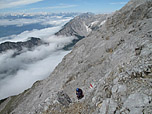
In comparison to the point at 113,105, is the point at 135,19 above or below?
above

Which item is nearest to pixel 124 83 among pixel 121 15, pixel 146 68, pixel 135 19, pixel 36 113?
pixel 146 68

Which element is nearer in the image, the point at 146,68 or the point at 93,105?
the point at 146,68

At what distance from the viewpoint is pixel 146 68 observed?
1221 centimetres

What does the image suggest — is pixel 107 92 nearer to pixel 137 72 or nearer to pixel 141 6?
pixel 137 72

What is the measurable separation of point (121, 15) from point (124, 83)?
139ft

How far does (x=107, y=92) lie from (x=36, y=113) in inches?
510

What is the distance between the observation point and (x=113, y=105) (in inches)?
429

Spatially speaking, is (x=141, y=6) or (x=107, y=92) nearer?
(x=107, y=92)

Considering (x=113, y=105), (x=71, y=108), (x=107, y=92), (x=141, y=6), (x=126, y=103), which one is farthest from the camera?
(x=141, y=6)

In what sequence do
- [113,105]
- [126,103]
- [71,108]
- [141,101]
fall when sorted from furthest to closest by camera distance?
1. [71,108]
2. [113,105]
3. [126,103]
4. [141,101]

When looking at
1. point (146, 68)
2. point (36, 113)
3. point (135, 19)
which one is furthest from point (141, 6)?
point (36, 113)

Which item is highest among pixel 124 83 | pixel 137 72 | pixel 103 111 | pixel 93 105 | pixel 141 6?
pixel 141 6

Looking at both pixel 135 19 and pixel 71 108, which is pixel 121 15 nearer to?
pixel 135 19

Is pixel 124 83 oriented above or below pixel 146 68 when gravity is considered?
below
